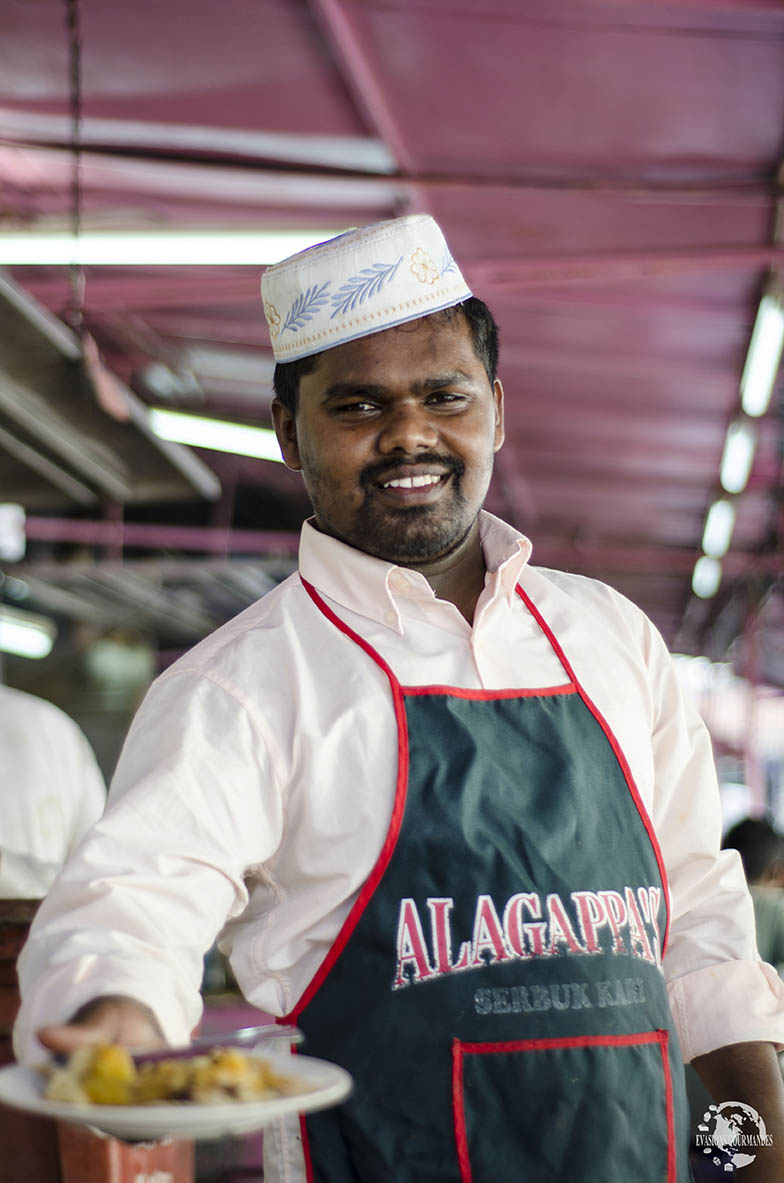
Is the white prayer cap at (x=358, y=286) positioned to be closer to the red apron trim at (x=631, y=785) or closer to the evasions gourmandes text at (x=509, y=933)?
the red apron trim at (x=631, y=785)

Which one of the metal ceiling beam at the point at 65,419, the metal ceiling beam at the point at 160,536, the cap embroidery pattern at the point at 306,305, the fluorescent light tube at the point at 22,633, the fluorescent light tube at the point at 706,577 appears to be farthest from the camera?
the fluorescent light tube at the point at 706,577

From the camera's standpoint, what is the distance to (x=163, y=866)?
1309 millimetres

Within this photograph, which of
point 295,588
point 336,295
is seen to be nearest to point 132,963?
point 295,588

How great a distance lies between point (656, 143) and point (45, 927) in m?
4.37

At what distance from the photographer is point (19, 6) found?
416 centimetres

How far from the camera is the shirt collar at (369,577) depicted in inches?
64.1

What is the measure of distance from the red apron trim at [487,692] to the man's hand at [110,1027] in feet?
1.69

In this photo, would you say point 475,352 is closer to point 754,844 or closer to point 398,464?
point 398,464

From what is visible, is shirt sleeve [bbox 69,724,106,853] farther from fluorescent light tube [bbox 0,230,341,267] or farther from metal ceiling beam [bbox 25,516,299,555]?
metal ceiling beam [bbox 25,516,299,555]

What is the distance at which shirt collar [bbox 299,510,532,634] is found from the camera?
1628 mm

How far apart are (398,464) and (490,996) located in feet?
2.10

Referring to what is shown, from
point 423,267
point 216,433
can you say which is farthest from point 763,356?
point 423,267

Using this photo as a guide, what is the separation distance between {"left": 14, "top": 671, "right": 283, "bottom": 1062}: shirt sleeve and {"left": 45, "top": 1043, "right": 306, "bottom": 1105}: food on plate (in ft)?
0.37

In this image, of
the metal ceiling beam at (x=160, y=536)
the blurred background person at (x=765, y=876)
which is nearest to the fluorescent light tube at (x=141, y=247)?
the blurred background person at (x=765, y=876)
